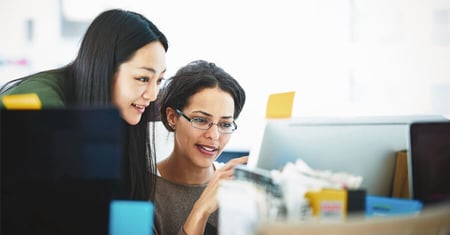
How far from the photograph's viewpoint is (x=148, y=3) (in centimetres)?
228

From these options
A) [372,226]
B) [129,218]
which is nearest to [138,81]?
[129,218]

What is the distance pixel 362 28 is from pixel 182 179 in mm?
1075

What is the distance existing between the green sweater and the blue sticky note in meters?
0.61

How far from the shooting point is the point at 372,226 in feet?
2.46

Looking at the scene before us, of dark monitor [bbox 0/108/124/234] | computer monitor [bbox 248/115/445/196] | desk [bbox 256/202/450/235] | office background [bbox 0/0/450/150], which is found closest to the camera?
desk [bbox 256/202/450/235]

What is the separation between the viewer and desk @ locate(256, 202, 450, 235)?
0.73 m

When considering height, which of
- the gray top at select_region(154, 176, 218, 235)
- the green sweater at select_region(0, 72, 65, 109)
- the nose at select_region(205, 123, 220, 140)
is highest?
the green sweater at select_region(0, 72, 65, 109)

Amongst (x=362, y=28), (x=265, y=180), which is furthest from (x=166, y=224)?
(x=362, y=28)

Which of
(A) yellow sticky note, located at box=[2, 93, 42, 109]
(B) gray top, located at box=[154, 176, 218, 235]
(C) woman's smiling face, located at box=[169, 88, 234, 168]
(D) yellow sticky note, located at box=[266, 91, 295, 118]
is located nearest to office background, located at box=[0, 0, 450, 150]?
(C) woman's smiling face, located at box=[169, 88, 234, 168]

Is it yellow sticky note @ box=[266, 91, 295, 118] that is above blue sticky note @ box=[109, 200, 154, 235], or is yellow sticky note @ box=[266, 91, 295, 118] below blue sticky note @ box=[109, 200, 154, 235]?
above

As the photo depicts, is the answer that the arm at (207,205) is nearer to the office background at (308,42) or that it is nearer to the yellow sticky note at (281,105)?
the yellow sticky note at (281,105)

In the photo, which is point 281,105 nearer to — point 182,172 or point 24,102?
point 24,102

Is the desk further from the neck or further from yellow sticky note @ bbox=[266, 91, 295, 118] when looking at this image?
the neck

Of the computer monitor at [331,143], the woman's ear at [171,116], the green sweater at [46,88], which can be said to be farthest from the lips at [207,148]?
the computer monitor at [331,143]
